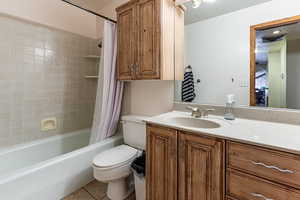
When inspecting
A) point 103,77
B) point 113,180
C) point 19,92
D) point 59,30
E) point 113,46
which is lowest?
point 113,180

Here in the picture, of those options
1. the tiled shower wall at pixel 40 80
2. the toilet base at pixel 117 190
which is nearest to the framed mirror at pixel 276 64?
the toilet base at pixel 117 190

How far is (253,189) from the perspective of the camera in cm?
83

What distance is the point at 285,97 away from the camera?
3.89 ft

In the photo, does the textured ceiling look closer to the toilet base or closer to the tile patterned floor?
the toilet base

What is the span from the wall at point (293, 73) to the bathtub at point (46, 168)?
1784mm

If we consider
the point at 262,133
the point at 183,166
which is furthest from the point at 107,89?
the point at 262,133

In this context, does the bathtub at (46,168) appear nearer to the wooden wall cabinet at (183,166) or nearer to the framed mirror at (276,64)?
the wooden wall cabinet at (183,166)

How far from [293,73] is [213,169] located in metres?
0.92

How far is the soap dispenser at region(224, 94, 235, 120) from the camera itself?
1314 mm

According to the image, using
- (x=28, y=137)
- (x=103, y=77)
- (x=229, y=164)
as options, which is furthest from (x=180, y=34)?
(x=28, y=137)

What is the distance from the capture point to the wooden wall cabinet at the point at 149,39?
4.90 ft

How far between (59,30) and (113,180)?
2.03 meters

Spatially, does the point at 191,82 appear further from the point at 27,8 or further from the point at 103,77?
the point at 27,8

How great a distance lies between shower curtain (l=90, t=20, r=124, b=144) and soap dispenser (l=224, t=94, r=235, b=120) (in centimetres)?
126
